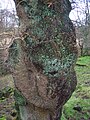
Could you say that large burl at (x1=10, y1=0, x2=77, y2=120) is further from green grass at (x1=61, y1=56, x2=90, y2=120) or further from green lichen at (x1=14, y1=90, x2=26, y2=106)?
green grass at (x1=61, y1=56, x2=90, y2=120)

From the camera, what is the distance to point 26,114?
5.62 metres

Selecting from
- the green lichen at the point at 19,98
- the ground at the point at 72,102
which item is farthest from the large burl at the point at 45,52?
the ground at the point at 72,102

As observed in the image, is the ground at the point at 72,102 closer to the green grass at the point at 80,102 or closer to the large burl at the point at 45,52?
the green grass at the point at 80,102

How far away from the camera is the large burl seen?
496cm

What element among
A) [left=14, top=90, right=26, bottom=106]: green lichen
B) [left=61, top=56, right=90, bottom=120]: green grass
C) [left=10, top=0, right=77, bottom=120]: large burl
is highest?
[left=10, top=0, right=77, bottom=120]: large burl

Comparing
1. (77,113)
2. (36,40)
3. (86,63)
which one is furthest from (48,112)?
(86,63)

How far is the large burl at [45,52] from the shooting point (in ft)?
16.3

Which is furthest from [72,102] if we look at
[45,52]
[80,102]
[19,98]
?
[45,52]

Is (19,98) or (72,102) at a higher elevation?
(19,98)

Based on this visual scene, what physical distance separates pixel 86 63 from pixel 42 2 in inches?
517

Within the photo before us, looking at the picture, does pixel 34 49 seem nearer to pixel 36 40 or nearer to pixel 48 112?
pixel 36 40

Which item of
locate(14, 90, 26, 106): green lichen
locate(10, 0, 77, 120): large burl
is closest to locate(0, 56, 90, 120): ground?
locate(14, 90, 26, 106): green lichen

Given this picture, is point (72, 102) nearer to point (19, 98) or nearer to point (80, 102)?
point (80, 102)

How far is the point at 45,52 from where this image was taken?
5.01 m
